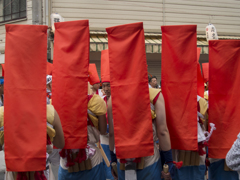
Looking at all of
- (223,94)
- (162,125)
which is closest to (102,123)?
(162,125)

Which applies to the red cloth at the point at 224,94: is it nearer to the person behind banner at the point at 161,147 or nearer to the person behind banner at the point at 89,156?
the person behind banner at the point at 161,147

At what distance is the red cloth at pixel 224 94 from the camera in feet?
9.61

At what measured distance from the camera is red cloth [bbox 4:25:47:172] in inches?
84.6

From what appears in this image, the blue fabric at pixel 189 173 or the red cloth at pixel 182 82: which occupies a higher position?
the red cloth at pixel 182 82

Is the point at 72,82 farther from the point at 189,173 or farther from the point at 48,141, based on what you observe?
the point at 189,173

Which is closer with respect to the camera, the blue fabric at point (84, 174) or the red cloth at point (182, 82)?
the red cloth at point (182, 82)

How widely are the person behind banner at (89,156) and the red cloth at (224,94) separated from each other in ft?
4.29

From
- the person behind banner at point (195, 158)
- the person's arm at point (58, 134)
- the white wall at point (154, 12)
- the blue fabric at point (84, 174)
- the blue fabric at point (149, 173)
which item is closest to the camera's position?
the person's arm at point (58, 134)

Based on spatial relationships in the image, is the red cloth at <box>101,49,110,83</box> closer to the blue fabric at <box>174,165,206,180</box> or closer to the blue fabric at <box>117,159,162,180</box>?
the blue fabric at <box>117,159,162,180</box>

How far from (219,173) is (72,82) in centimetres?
214

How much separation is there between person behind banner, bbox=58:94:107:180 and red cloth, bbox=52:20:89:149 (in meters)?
0.15

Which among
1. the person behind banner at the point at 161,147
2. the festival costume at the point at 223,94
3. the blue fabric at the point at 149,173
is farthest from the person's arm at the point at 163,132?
the festival costume at the point at 223,94

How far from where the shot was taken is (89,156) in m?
2.86

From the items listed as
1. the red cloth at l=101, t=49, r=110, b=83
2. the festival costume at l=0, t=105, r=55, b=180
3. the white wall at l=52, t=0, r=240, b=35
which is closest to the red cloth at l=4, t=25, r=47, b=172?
the festival costume at l=0, t=105, r=55, b=180
